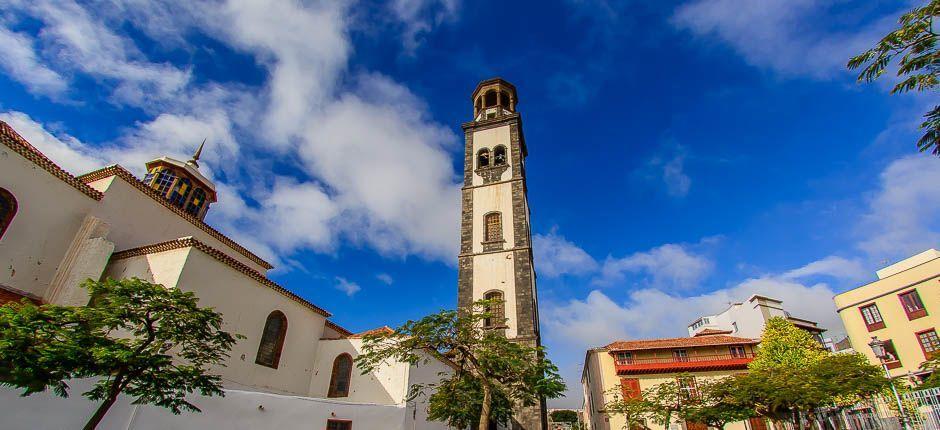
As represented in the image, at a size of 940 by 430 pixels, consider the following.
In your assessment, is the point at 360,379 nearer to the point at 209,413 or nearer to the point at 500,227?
the point at 209,413

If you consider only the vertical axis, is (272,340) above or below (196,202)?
below

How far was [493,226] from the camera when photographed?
24.6 m

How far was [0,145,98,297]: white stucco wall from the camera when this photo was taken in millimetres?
12438

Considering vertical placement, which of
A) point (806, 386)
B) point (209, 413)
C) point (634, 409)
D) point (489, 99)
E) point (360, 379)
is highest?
point (489, 99)

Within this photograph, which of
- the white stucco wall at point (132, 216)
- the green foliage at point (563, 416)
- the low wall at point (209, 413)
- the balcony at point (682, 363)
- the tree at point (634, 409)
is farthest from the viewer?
the green foliage at point (563, 416)

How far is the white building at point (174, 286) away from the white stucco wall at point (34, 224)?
1.2 inches

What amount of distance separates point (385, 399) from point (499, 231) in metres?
11.5

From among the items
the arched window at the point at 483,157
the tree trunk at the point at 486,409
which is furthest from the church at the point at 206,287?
the arched window at the point at 483,157

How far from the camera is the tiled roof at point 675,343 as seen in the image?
27422 millimetres

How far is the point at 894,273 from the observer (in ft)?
81.1

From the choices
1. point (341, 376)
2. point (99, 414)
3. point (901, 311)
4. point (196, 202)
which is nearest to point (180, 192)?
point (196, 202)

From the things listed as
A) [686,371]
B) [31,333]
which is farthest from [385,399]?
[686,371]

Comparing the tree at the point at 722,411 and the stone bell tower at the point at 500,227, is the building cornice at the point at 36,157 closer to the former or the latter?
the stone bell tower at the point at 500,227

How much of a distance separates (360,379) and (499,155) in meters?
16.4
